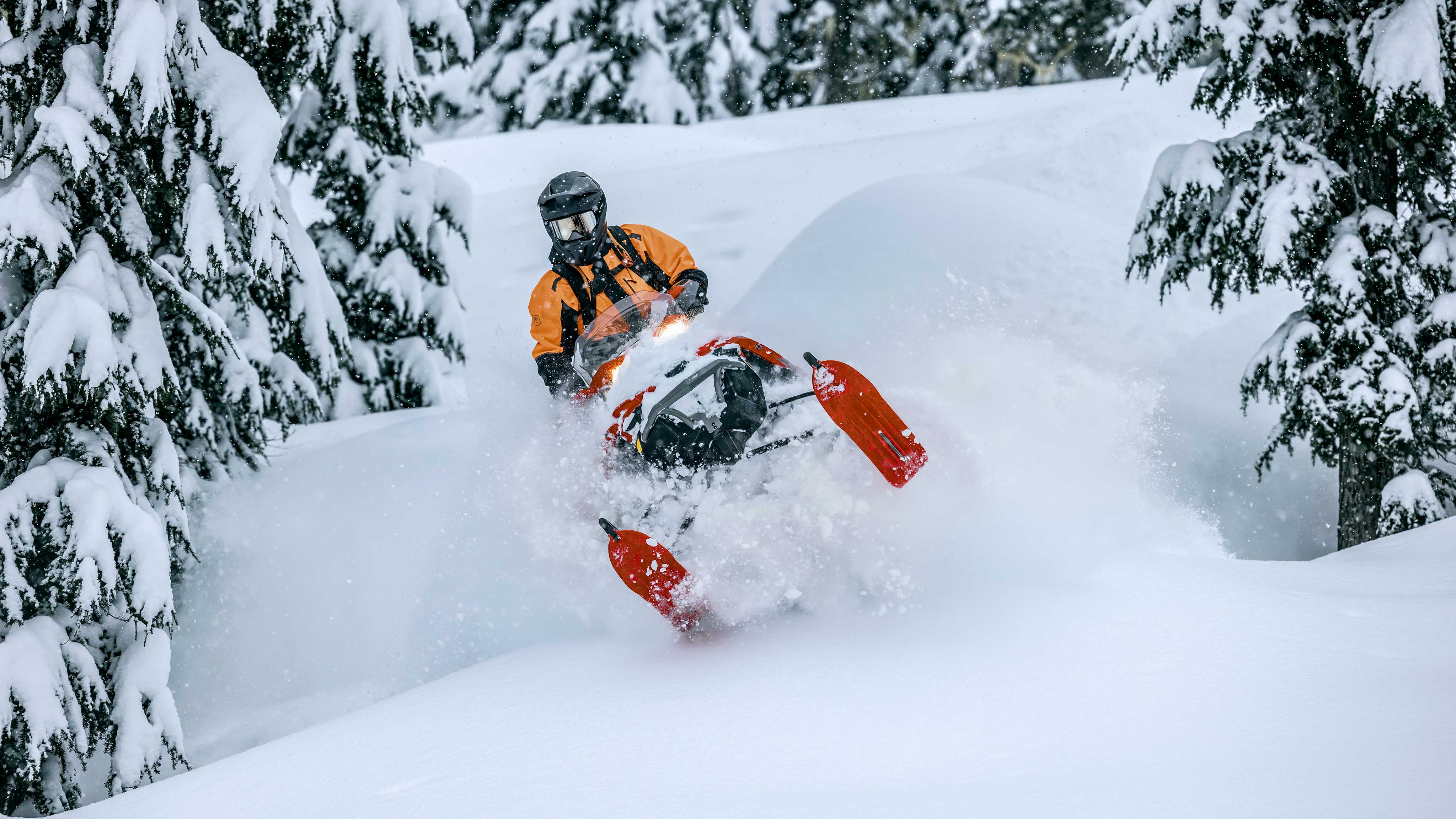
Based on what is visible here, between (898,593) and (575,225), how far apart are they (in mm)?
2958

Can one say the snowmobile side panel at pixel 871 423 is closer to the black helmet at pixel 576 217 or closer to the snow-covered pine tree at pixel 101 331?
the black helmet at pixel 576 217

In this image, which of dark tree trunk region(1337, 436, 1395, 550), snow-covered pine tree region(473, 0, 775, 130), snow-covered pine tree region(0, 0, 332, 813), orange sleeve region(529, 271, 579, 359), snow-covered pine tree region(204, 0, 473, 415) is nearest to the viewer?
snow-covered pine tree region(0, 0, 332, 813)

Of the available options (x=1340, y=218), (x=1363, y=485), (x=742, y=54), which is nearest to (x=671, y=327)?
(x=1340, y=218)

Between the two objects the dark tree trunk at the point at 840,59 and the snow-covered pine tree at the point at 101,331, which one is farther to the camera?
the dark tree trunk at the point at 840,59

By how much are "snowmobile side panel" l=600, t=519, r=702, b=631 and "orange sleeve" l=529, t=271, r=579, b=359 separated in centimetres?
176

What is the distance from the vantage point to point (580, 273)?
6.41 meters

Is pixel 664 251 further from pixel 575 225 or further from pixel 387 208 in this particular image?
pixel 387 208

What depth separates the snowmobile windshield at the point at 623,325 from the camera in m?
Result: 5.74

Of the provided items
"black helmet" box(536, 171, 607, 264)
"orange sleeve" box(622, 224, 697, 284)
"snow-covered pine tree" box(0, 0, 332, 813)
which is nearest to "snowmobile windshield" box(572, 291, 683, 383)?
"black helmet" box(536, 171, 607, 264)

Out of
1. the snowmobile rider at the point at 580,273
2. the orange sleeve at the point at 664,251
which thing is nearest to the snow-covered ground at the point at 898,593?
the snowmobile rider at the point at 580,273

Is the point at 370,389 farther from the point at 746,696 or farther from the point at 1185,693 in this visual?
the point at 1185,693

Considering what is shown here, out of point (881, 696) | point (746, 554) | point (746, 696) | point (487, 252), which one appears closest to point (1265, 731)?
point (881, 696)

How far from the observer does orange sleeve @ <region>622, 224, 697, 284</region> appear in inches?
263

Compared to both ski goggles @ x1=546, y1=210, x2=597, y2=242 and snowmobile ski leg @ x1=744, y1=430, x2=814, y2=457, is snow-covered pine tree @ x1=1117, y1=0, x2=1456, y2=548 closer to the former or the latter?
snowmobile ski leg @ x1=744, y1=430, x2=814, y2=457
